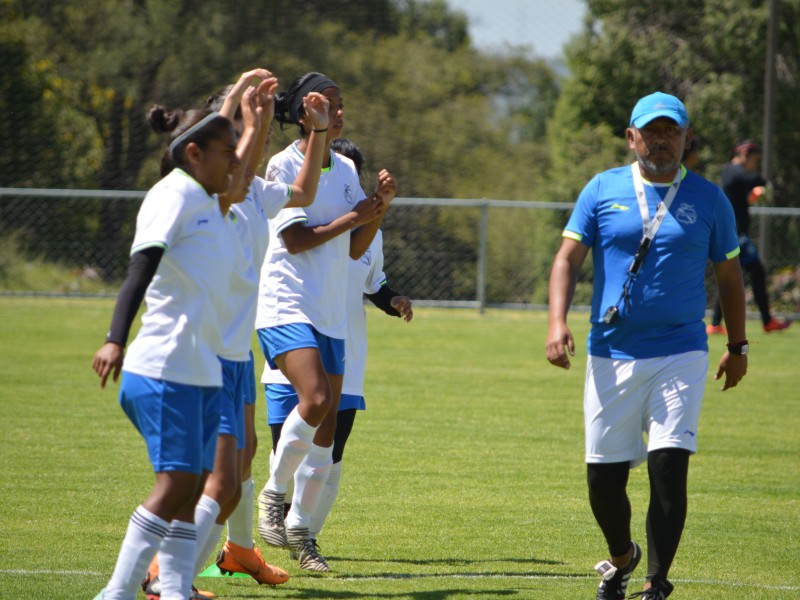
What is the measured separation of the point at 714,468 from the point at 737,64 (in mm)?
20515

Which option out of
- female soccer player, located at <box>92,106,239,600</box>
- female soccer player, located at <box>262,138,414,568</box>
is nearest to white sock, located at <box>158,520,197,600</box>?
female soccer player, located at <box>92,106,239,600</box>

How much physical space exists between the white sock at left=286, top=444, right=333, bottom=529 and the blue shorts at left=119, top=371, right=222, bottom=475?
1722 millimetres

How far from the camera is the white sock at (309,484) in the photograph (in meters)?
5.38

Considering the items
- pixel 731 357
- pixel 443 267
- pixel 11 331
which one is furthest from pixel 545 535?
pixel 443 267

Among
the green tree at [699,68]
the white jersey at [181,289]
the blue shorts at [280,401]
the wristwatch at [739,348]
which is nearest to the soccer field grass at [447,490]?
the blue shorts at [280,401]

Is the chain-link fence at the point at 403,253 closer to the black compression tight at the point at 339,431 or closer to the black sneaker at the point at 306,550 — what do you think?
the black compression tight at the point at 339,431

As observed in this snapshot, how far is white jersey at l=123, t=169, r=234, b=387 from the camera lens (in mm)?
3643

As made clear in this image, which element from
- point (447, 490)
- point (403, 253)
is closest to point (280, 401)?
point (447, 490)

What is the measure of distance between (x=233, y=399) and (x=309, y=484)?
4.25 feet

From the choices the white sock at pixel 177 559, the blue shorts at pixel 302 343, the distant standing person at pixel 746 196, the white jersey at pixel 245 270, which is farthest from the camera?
the distant standing person at pixel 746 196

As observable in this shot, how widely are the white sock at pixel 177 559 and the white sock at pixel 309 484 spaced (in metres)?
1.53

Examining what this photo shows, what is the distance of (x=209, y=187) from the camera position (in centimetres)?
381

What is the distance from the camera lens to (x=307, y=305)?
17.4ft

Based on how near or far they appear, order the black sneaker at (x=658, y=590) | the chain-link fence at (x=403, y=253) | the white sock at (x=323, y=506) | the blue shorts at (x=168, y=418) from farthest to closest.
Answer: the chain-link fence at (x=403, y=253) → the white sock at (x=323, y=506) → the black sneaker at (x=658, y=590) → the blue shorts at (x=168, y=418)
